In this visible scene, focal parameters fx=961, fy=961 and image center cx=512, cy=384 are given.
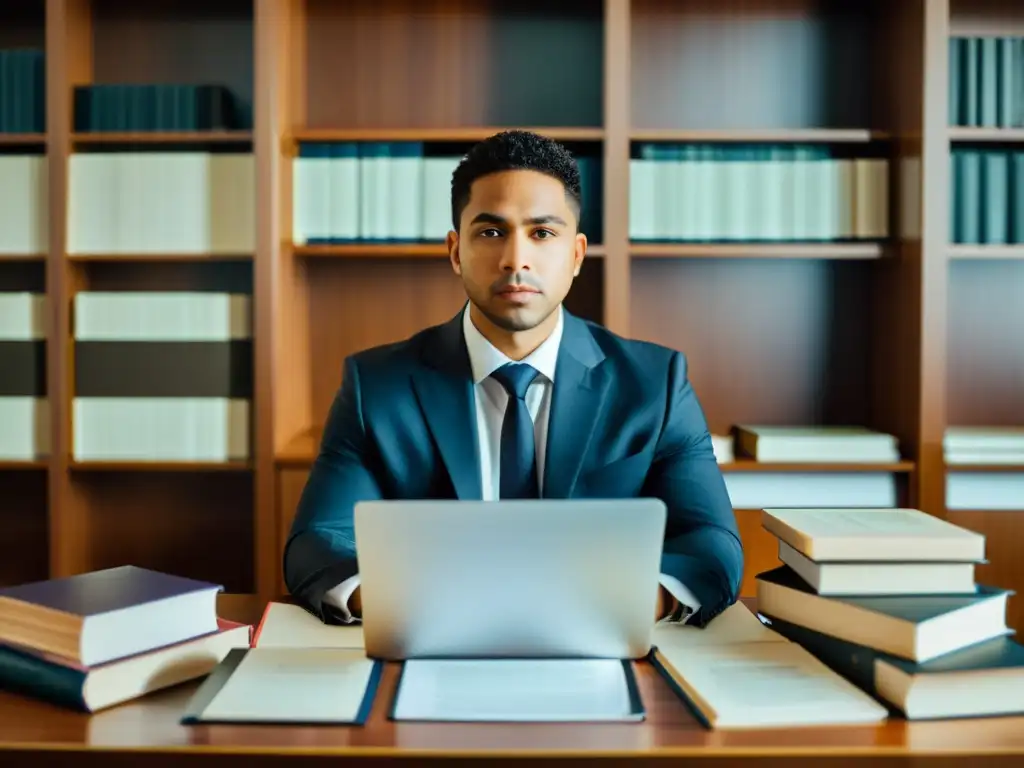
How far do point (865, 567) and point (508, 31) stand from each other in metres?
2.33

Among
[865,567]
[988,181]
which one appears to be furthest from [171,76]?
[865,567]

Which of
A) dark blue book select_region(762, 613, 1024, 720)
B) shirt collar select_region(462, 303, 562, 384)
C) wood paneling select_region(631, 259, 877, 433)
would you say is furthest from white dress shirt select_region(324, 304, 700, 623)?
wood paneling select_region(631, 259, 877, 433)

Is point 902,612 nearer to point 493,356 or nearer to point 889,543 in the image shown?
point 889,543

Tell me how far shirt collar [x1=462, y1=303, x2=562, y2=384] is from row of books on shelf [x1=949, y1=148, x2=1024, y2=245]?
1.47 metres

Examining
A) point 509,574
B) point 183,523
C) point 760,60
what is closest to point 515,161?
point 509,574

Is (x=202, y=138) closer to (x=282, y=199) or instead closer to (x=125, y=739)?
(x=282, y=199)

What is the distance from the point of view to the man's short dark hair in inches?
68.1

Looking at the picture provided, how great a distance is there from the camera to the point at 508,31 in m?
2.94

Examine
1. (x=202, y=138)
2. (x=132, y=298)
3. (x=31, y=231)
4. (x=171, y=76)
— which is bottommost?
(x=132, y=298)

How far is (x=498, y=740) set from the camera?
836 millimetres

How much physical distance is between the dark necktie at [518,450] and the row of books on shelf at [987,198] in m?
1.60

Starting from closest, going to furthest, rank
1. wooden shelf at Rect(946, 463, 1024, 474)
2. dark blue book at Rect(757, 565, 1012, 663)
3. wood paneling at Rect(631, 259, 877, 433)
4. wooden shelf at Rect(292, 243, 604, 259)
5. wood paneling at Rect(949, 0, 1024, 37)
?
dark blue book at Rect(757, 565, 1012, 663), wooden shelf at Rect(946, 463, 1024, 474), wooden shelf at Rect(292, 243, 604, 259), wood paneling at Rect(949, 0, 1024, 37), wood paneling at Rect(631, 259, 877, 433)

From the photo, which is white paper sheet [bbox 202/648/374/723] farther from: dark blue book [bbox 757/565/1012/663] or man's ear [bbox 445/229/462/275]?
man's ear [bbox 445/229/462/275]

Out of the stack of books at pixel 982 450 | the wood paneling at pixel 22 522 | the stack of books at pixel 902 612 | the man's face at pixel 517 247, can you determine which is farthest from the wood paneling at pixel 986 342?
the wood paneling at pixel 22 522
